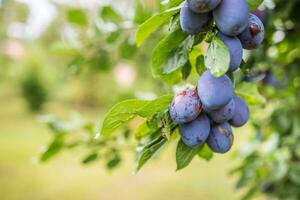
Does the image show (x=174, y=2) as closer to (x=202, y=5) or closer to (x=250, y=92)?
(x=202, y=5)

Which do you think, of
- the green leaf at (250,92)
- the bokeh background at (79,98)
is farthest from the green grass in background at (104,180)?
the green leaf at (250,92)

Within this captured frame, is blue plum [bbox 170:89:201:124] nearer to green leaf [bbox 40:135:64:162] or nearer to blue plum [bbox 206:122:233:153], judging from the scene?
blue plum [bbox 206:122:233:153]

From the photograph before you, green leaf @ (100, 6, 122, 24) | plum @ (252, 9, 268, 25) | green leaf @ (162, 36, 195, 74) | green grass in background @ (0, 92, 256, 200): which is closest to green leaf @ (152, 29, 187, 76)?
green leaf @ (162, 36, 195, 74)

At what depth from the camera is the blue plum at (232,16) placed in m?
0.54

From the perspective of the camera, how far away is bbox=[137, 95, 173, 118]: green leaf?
62 centimetres

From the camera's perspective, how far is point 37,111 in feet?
32.5

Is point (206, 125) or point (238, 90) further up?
point (206, 125)

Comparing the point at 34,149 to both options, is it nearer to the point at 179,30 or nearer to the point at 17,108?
the point at 17,108

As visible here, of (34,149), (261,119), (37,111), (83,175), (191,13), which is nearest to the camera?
(191,13)

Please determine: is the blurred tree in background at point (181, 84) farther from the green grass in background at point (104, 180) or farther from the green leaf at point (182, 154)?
the green grass in background at point (104, 180)

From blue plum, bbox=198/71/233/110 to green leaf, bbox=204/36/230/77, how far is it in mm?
13

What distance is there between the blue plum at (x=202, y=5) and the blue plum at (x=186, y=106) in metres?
0.09

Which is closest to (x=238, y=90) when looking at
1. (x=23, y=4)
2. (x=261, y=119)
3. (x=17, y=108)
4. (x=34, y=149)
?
(x=261, y=119)

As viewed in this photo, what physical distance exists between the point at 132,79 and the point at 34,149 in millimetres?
3648
